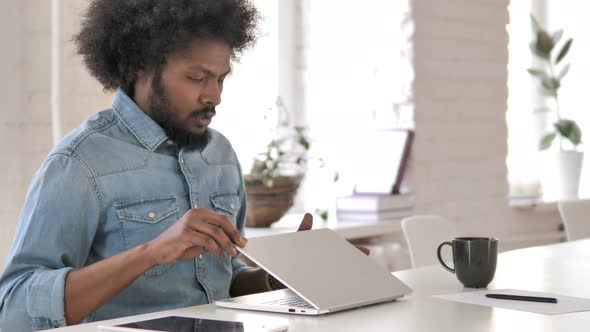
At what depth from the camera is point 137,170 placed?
6.11 ft

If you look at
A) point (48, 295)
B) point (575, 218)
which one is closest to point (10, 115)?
point (48, 295)

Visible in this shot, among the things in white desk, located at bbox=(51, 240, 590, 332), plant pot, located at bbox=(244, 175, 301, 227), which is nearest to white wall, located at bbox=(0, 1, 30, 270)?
plant pot, located at bbox=(244, 175, 301, 227)

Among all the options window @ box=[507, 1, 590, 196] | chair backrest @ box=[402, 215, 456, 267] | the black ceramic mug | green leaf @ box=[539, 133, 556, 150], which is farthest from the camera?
window @ box=[507, 1, 590, 196]

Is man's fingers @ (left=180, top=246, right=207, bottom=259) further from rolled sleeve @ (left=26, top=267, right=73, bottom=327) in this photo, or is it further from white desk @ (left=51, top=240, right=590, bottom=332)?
rolled sleeve @ (left=26, top=267, right=73, bottom=327)

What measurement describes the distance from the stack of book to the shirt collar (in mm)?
1850

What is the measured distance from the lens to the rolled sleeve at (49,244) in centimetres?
165

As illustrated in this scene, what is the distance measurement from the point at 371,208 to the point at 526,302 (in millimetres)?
2044

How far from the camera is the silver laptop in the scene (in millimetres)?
1522

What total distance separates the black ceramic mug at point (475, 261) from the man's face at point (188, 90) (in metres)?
0.60

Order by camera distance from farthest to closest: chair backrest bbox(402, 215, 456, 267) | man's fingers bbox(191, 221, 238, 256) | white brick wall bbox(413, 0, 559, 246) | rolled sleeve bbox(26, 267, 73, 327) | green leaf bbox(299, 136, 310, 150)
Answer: white brick wall bbox(413, 0, 559, 246) → green leaf bbox(299, 136, 310, 150) → chair backrest bbox(402, 215, 456, 267) → rolled sleeve bbox(26, 267, 73, 327) → man's fingers bbox(191, 221, 238, 256)

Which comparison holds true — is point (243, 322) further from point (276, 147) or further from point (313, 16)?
point (313, 16)

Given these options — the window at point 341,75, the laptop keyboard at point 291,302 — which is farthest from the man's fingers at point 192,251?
the window at point 341,75

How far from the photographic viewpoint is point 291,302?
1572 millimetres

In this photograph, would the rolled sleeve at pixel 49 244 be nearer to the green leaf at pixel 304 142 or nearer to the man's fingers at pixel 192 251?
the man's fingers at pixel 192 251
